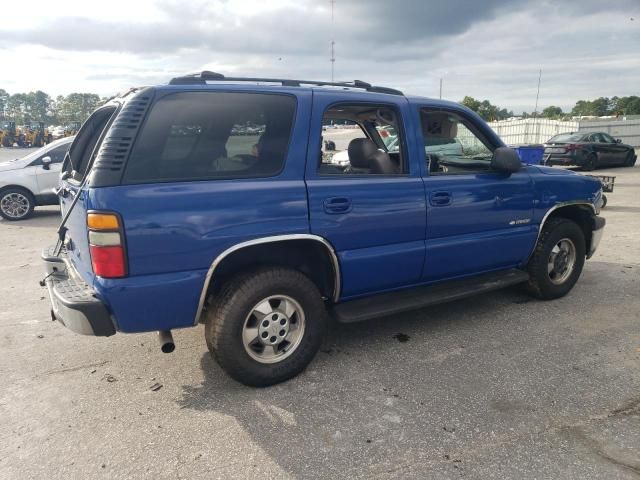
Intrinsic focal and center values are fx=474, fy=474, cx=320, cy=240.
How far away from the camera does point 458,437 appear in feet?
8.70

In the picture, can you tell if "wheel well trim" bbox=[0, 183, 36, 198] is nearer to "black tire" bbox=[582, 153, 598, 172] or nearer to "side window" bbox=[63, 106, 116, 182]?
"side window" bbox=[63, 106, 116, 182]

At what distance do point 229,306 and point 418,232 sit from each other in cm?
155

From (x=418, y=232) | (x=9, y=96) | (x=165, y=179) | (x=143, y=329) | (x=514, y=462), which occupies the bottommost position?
(x=514, y=462)

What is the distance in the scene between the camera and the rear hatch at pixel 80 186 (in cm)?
282

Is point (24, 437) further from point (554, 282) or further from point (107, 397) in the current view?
point (554, 282)

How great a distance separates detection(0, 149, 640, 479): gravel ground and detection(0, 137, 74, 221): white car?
19.4 ft

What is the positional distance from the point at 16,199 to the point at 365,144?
8.49 m

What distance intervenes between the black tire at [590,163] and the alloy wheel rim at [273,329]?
17611 mm

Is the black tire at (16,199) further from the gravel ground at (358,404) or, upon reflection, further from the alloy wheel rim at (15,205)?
the gravel ground at (358,404)

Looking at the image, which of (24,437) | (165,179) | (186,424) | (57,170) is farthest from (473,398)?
(57,170)

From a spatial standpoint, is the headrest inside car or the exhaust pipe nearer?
the exhaust pipe

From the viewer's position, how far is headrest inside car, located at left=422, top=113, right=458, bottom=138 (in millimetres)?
3848

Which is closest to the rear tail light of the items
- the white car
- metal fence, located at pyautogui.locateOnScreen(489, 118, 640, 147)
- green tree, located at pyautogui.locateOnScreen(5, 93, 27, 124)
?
the white car

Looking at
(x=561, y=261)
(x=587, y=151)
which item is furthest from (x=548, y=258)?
(x=587, y=151)
